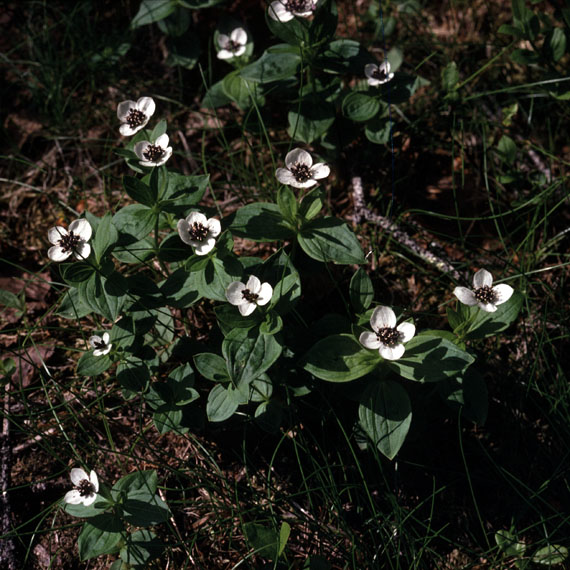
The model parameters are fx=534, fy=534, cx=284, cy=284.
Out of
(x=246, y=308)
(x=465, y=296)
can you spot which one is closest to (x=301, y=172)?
(x=246, y=308)

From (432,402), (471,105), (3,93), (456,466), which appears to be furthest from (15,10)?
(456,466)

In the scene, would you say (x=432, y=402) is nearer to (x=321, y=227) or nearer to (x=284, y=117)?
(x=321, y=227)

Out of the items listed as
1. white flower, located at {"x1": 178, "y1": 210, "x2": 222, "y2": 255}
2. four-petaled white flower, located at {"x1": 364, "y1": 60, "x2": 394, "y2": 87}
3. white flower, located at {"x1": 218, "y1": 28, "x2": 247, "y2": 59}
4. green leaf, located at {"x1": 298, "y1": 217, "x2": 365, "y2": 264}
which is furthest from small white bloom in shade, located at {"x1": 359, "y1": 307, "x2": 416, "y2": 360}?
white flower, located at {"x1": 218, "y1": 28, "x2": 247, "y2": 59}

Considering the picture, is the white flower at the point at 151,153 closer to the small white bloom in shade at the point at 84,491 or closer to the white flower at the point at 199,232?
the white flower at the point at 199,232

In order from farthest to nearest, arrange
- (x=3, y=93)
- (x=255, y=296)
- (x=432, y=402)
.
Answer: (x=3, y=93) < (x=432, y=402) < (x=255, y=296)

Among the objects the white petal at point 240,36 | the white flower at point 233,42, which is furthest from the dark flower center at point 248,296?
the white petal at point 240,36

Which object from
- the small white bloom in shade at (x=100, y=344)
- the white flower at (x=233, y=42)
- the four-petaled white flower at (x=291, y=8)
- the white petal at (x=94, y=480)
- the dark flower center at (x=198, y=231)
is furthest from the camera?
the white flower at (x=233, y=42)

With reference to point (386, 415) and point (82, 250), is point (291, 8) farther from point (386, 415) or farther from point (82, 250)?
point (386, 415)
